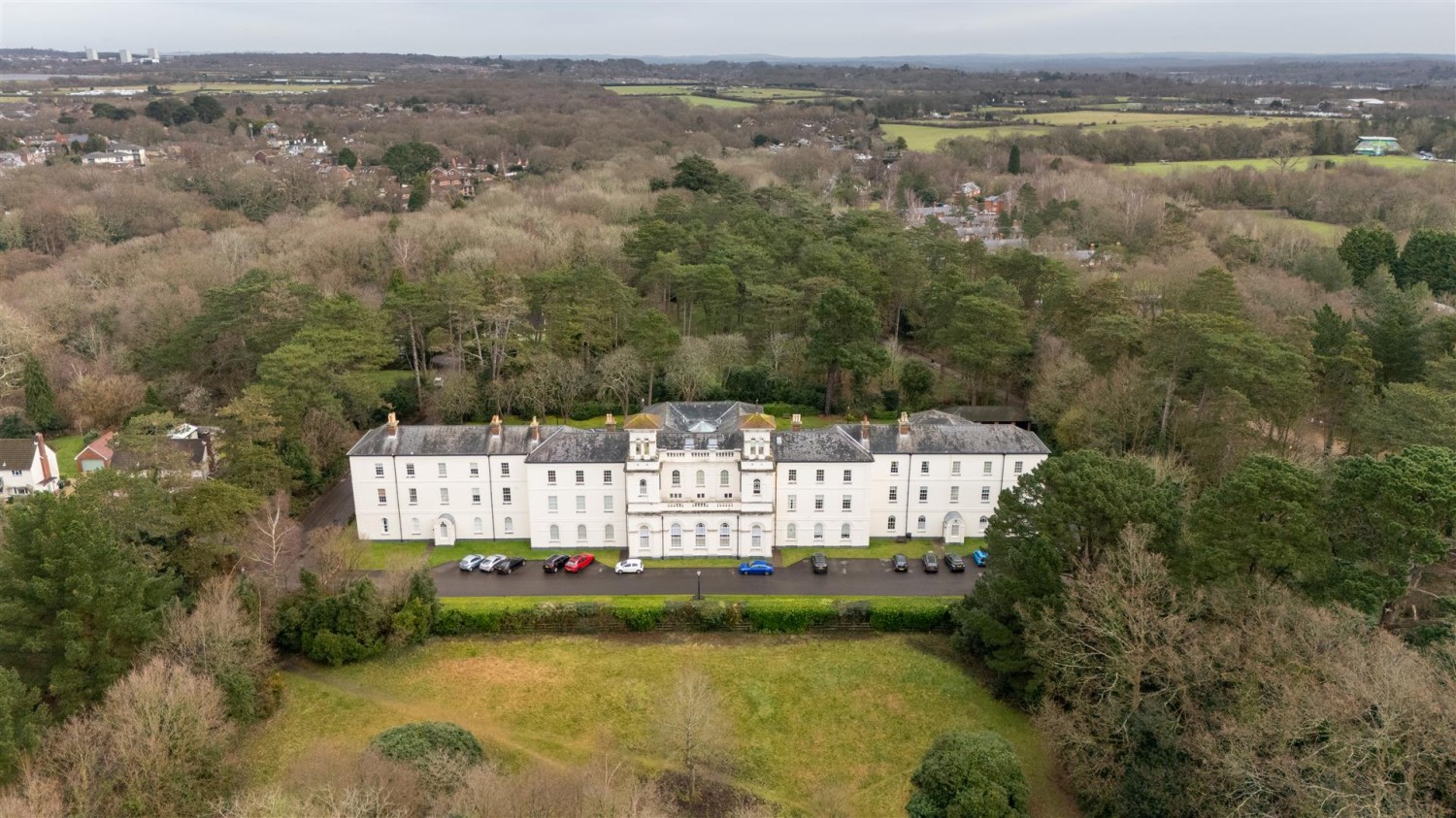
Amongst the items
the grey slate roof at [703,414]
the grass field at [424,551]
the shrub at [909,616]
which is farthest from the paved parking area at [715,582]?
the grey slate roof at [703,414]

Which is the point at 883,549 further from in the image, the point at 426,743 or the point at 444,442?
the point at 426,743

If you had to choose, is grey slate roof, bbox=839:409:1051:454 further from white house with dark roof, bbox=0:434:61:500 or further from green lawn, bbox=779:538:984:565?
white house with dark roof, bbox=0:434:61:500

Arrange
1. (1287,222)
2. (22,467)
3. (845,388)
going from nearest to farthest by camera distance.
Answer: (22,467)
(845,388)
(1287,222)

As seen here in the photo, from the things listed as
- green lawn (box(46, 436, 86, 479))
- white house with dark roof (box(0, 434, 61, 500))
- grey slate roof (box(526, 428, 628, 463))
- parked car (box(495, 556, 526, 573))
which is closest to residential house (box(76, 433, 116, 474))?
green lawn (box(46, 436, 86, 479))

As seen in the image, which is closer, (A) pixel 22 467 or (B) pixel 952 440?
(B) pixel 952 440

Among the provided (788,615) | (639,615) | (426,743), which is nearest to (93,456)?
(639,615)

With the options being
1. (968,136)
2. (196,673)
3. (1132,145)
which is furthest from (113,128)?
(1132,145)

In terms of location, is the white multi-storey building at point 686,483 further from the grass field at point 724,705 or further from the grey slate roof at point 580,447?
the grass field at point 724,705
